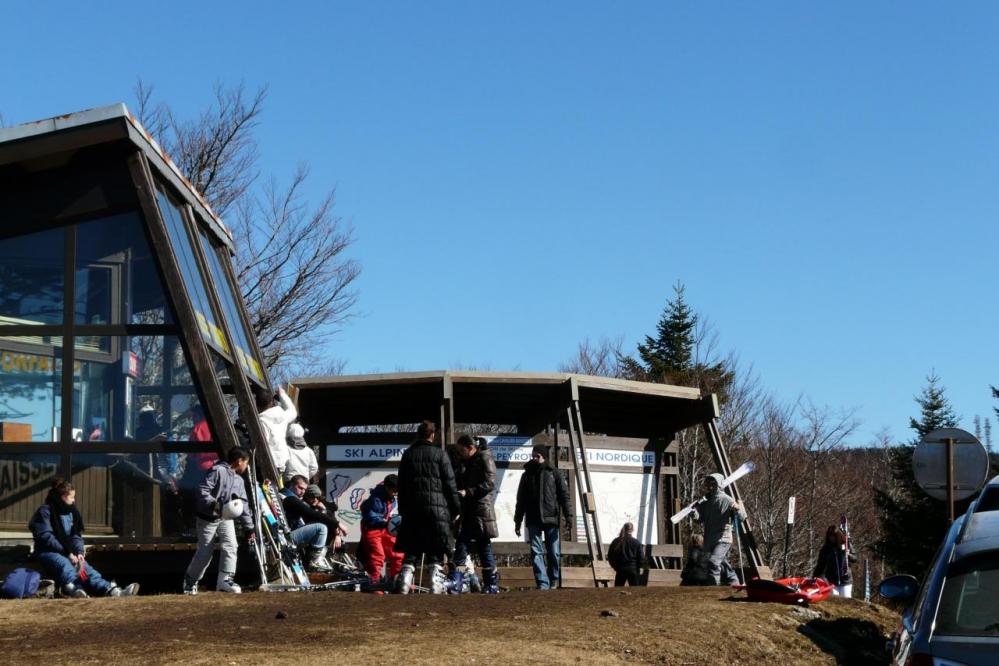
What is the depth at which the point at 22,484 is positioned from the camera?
47.5ft

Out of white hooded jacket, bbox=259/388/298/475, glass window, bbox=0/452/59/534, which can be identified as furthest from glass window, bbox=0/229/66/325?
white hooded jacket, bbox=259/388/298/475

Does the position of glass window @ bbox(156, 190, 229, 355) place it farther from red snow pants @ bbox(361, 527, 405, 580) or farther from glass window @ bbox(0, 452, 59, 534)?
red snow pants @ bbox(361, 527, 405, 580)

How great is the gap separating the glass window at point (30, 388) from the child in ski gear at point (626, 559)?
27.3 feet

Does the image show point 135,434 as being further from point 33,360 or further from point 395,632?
point 395,632

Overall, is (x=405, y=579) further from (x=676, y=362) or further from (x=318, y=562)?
(x=676, y=362)

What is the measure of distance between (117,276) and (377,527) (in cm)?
452

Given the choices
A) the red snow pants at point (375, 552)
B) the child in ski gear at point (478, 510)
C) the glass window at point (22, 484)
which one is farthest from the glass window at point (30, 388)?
the child in ski gear at point (478, 510)

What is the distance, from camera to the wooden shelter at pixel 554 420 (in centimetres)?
1992

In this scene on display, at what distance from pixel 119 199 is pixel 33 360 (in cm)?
206

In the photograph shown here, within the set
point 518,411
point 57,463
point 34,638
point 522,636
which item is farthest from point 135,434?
point 518,411

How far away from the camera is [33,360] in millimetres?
14844

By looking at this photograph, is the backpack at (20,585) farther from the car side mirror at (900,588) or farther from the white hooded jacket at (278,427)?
the car side mirror at (900,588)

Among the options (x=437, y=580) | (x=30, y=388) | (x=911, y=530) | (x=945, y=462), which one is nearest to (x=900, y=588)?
(x=437, y=580)

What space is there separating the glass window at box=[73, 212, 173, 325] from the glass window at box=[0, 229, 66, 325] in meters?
0.22
